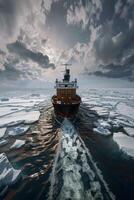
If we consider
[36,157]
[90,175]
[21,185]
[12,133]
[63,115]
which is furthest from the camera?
Answer: [63,115]

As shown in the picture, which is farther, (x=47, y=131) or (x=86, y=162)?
(x=47, y=131)

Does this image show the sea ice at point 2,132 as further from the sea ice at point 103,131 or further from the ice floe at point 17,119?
the sea ice at point 103,131

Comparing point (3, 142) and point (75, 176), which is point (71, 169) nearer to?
point (75, 176)

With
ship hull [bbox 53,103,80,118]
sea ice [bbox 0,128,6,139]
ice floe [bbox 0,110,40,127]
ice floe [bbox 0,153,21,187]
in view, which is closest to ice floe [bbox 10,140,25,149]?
ice floe [bbox 0,153,21,187]

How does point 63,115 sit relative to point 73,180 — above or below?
above

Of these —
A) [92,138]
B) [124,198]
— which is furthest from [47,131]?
[124,198]

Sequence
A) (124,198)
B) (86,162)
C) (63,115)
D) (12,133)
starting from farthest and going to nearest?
1. (63,115)
2. (12,133)
3. (86,162)
4. (124,198)

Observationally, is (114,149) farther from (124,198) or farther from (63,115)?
(63,115)

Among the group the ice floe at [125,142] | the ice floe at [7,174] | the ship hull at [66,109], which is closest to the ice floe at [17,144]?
the ice floe at [7,174]
